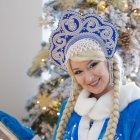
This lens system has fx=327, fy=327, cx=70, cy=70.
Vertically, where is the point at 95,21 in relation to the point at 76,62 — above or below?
above

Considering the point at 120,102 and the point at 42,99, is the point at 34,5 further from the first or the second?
the point at 120,102

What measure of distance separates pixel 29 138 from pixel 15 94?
1628 millimetres

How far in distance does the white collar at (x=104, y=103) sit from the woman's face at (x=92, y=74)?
4 cm

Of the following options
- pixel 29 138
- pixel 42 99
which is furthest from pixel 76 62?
pixel 42 99

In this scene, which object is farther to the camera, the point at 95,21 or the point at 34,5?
the point at 34,5

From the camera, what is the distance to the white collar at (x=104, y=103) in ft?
4.36

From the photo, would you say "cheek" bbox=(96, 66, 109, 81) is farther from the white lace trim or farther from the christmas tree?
the christmas tree

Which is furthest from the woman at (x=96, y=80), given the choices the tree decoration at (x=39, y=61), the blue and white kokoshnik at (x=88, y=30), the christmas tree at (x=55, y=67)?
the tree decoration at (x=39, y=61)

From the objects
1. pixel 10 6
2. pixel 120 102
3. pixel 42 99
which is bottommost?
pixel 42 99

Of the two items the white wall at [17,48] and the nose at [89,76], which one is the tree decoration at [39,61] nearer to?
the white wall at [17,48]

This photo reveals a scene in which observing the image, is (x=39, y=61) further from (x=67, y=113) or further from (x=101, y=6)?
Answer: (x=67, y=113)

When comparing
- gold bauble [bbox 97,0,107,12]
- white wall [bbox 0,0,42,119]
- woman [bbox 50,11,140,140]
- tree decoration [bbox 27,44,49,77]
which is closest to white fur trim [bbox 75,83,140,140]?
woman [bbox 50,11,140,140]

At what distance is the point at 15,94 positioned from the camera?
3156 mm

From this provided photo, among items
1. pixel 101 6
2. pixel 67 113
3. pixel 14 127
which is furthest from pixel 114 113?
pixel 101 6
